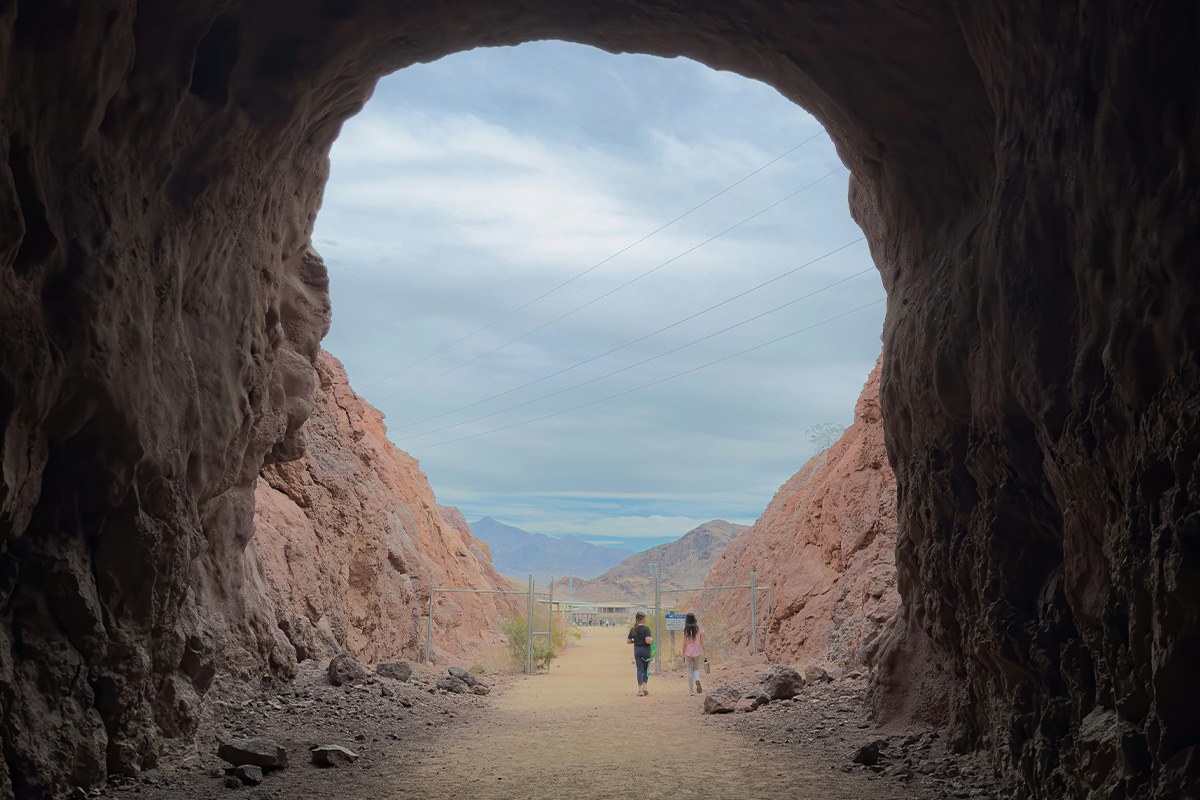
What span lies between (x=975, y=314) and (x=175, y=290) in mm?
6002

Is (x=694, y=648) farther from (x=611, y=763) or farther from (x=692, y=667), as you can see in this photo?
(x=611, y=763)

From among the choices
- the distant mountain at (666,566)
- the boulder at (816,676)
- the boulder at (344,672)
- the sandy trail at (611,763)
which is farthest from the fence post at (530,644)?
the distant mountain at (666,566)

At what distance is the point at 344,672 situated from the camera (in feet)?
37.6

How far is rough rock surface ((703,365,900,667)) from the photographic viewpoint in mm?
17281

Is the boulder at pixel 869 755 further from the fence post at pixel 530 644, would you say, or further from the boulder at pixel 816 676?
the fence post at pixel 530 644

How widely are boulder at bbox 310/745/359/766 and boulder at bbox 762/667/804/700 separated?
621 cm

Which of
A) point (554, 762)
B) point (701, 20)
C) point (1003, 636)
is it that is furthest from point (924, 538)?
point (701, 20)

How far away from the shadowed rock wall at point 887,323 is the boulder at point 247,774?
61 centimetres

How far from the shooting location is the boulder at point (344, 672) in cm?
1142

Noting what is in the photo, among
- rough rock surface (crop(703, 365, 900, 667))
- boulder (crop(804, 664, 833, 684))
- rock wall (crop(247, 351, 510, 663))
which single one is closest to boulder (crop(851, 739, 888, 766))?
boulder (crop(804, 664, 833, 684))

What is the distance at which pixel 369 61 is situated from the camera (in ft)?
28.0

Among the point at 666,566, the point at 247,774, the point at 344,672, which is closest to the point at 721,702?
the point at 344,672

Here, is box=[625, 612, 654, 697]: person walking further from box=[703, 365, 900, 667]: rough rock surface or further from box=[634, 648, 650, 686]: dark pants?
box=[703, 365, 900, 667]: rough rock surface

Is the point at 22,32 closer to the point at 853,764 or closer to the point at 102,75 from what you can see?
the point at 102,75
